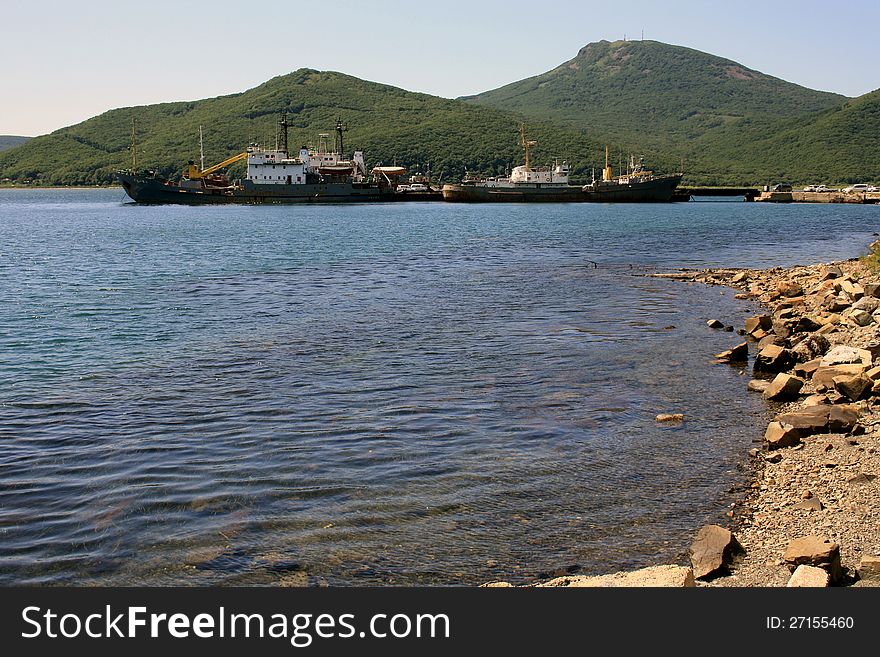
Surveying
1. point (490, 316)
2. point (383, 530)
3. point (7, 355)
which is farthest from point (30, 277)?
point (383, 530)

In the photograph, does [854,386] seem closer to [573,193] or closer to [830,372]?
[830,372]

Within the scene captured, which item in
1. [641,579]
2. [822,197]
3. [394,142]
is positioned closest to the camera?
[641,579]

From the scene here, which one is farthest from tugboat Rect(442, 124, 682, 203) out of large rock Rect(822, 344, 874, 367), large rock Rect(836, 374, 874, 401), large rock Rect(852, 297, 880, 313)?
large rock Rect(836, 374, 874, 401)

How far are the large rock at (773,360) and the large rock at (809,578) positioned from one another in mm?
8818

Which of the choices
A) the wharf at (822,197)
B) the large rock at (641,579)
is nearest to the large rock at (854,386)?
the large rock at (641,579)

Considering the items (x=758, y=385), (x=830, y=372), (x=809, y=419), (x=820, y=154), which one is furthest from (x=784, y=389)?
(x=820, y=154)

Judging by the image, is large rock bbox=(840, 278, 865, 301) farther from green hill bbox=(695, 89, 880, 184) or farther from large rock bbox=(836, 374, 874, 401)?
green hill bbox=(695, 89, 880, 184)

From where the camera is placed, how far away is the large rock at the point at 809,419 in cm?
1034

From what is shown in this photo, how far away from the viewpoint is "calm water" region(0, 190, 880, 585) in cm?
756

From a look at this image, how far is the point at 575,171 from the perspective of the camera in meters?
166

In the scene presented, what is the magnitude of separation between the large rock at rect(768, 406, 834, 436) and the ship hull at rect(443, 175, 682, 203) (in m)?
106

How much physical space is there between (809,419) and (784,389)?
1974 mm

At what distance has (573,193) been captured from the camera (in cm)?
11512

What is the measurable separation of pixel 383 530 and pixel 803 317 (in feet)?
41.4
